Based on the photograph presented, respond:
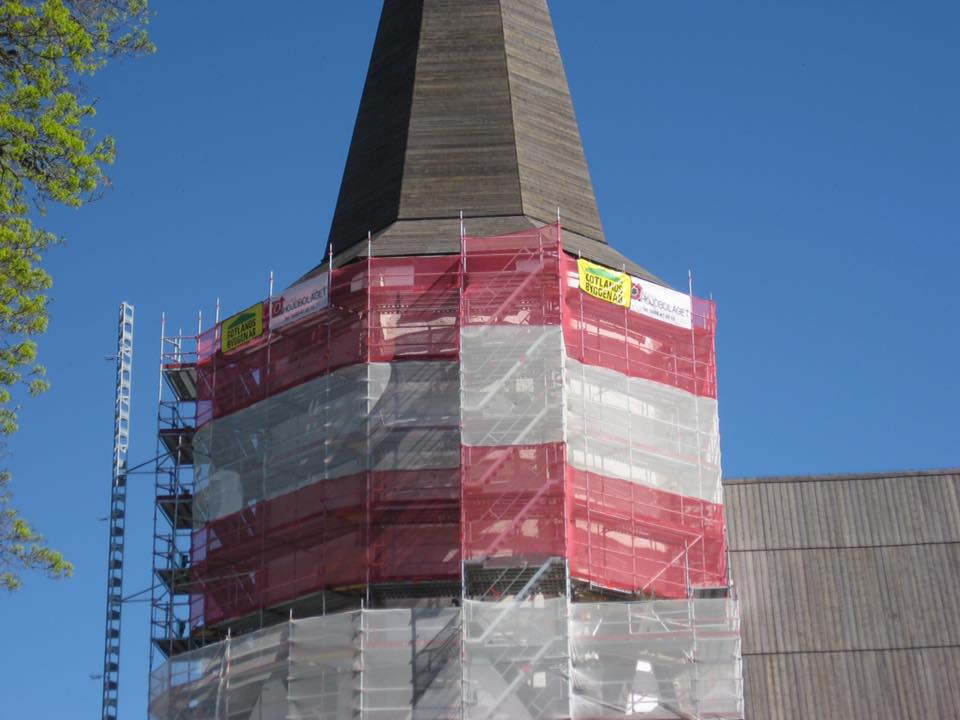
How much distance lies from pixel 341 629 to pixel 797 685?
10.9 meters

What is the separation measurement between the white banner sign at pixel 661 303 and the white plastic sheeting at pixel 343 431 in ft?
17.0

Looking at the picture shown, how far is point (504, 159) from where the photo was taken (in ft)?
160

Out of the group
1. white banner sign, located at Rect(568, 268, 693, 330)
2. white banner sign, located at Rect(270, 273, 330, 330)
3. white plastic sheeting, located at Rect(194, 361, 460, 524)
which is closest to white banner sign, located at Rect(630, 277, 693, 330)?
white banner sign, located at Rect(568, 268, 693, 330)

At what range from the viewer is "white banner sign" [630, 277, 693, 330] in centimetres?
4556

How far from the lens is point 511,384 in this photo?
42438 millimetres

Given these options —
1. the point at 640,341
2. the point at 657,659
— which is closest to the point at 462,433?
the point at 640,341

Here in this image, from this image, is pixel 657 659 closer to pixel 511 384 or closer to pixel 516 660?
pixel 516 660

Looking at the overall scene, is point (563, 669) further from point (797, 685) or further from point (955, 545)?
point (955, 545)

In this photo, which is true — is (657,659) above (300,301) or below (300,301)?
below

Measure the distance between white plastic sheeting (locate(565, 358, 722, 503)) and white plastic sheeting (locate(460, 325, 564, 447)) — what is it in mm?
940

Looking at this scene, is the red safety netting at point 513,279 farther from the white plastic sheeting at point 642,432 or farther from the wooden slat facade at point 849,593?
the wooden slat facade at point 849,593

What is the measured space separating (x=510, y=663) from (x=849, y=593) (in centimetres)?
956

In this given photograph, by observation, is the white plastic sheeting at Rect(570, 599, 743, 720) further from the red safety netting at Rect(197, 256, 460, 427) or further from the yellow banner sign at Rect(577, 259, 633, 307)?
the yellow banner sign at Rect(577, 259, 633, 307)

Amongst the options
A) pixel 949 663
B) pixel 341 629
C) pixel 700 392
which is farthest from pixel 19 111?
pixel 949 663
